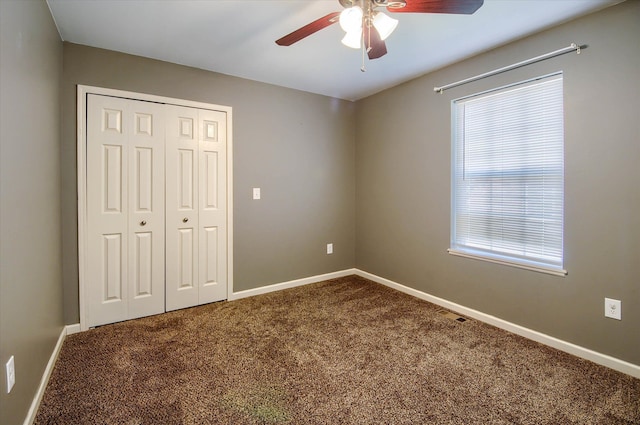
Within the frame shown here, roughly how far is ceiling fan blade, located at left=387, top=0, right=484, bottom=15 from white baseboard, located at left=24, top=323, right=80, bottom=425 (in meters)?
2.71

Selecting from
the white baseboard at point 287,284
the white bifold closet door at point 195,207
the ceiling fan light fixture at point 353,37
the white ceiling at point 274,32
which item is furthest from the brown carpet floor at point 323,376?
the white ceiling at point 274,32

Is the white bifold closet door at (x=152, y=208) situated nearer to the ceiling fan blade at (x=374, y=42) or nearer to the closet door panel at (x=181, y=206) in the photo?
the closet door panel at (x=181, y=206)

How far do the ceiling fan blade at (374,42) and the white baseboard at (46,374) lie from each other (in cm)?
262

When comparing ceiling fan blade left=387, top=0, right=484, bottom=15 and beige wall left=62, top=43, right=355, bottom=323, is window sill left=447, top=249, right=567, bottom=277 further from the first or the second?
ceiling fan blade left=387, top=0, right=484, bottom=15

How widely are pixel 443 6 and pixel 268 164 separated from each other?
7.72 feet

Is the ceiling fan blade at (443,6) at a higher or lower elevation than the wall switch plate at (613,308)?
higher

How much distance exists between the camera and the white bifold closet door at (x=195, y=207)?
9.50 ft

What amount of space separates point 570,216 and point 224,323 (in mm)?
2835

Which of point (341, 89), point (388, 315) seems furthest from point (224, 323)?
point (341, 89)

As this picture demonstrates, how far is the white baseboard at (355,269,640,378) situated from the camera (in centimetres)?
195

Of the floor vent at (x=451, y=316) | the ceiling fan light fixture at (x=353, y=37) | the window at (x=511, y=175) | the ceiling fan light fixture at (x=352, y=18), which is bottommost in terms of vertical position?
the floor vent at (x=451, y=316)

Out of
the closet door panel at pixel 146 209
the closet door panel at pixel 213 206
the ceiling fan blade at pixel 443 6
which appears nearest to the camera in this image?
the ceiling fan blade at pixel 443 6

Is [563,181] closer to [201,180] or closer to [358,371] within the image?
[358,371]

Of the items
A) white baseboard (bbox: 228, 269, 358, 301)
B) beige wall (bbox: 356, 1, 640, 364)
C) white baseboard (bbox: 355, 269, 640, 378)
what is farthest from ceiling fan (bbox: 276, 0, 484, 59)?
white baseboard (bbox: 228, 269, 358, 301)
